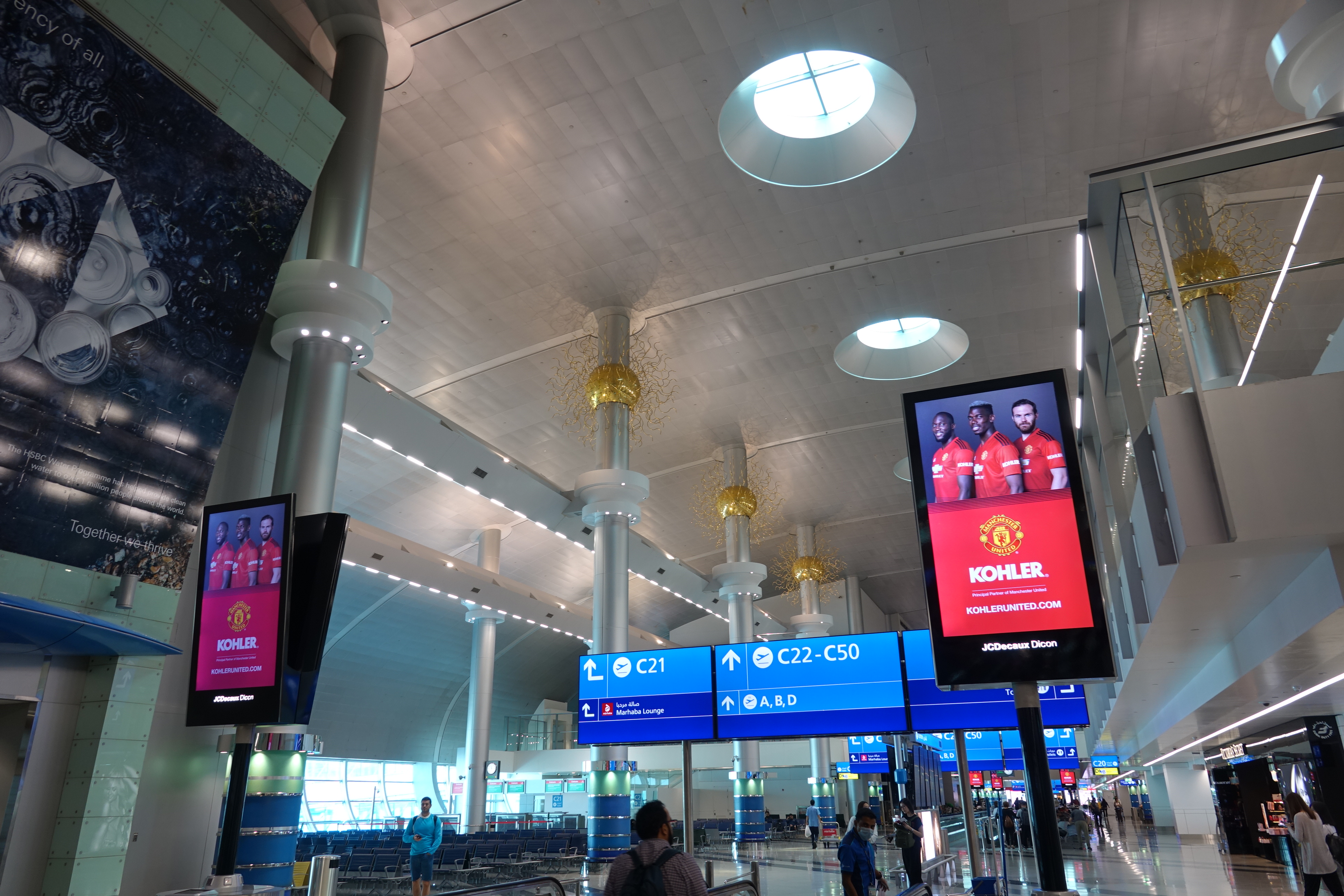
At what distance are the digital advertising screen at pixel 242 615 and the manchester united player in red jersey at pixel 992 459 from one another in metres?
5.69

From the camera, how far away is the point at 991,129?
14281mm

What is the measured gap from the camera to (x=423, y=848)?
12.2m

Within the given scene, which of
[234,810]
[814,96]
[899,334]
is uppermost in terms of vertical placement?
[814,96]

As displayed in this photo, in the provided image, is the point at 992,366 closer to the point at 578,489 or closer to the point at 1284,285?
the point at 578,489

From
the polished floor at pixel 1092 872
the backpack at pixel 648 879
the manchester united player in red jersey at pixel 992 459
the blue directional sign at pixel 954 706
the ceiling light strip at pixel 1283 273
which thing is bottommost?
the polished floor at pixel 1092 872

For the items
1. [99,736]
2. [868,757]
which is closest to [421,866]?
[99,736]

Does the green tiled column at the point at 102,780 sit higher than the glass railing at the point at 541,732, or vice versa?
the glass railing at the point at 541,732

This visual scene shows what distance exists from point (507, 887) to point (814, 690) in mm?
3392

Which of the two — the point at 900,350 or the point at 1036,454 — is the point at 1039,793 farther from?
the point at 900,350

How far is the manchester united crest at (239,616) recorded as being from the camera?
7242 millimetres

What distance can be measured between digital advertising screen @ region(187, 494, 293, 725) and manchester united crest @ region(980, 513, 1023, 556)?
5.69 m

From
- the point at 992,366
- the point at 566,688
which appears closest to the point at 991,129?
the point at 992,366

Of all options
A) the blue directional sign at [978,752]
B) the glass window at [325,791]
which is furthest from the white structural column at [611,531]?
the glass window at [325,791]

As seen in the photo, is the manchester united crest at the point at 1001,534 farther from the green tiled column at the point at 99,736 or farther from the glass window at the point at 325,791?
the glass window at the point at 325,791
